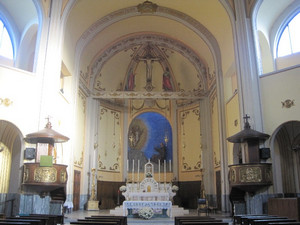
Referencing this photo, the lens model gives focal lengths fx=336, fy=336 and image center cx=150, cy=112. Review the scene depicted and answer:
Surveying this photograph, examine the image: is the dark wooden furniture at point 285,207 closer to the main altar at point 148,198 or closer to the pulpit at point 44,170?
the main altar at point 148,198

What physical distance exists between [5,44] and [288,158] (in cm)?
1188

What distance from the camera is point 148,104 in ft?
68.4

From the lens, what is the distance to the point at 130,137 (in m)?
20.3

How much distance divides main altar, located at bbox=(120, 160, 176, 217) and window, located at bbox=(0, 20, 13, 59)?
7168mm

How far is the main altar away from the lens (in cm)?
1268

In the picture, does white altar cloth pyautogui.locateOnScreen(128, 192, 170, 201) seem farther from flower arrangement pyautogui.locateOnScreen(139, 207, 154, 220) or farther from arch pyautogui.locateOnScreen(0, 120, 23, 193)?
arch pyautogui.locateOnScreen(0, 120, 23, 193)

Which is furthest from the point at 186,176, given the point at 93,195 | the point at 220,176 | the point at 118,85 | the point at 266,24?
the point at 266,24

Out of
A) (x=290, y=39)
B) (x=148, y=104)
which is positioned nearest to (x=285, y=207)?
(x=290, y=39)

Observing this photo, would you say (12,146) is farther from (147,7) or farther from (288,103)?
(288,103)

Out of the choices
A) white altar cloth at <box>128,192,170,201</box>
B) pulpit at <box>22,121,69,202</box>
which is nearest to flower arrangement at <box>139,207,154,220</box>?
white altar cloth at <box>128,192,170,201</box>

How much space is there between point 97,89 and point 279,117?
10.7 m

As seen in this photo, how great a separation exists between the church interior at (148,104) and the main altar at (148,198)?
56 mm

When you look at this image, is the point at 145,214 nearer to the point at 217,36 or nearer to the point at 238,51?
the point at 238,51

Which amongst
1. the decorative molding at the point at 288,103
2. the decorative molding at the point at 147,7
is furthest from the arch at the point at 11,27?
the decorative molding at the point at 288,103
